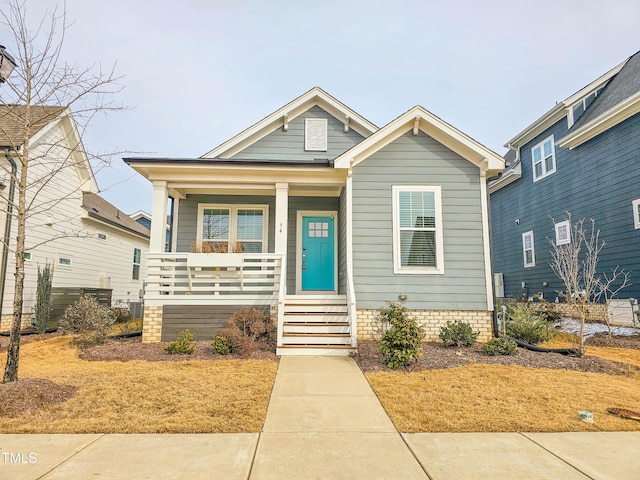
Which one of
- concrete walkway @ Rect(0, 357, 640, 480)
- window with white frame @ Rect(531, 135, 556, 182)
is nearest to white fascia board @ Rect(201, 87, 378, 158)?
window with white frame @ Rect(531, 135, 556, 182)

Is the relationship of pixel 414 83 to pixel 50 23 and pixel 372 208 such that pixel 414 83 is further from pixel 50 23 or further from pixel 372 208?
pixel 50 23

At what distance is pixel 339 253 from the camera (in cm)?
973

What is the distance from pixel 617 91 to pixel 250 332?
490 inches

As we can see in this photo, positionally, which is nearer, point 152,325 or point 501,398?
point 501,398

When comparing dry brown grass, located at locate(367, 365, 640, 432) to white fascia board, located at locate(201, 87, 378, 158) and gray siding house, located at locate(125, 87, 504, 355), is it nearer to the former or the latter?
gray siding house, located at locate(125, 87, 504, 355)

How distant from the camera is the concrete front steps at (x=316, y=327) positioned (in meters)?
6.68

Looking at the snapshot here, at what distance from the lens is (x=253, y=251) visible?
9.74 metres

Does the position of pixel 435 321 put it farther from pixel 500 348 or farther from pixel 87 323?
pixel 87 323

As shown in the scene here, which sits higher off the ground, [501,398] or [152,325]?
[152,325]

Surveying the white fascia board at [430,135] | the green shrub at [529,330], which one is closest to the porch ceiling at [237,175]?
the white fascia board at [430,135]

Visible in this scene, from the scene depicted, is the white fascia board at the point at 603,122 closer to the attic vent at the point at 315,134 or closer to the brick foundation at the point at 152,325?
the attic vent at the point at 315,134

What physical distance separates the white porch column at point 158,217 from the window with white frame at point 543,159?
1263cm

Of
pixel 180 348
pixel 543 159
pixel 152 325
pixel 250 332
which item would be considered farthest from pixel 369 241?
pixel 543 159

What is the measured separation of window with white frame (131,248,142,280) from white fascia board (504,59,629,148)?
16791mm
